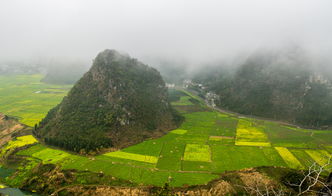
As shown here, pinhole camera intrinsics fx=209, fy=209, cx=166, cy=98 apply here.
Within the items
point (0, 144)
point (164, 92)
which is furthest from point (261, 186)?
point (0, 144)

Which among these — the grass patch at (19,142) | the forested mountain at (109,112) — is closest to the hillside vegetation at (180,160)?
the grass patch at (19,142)

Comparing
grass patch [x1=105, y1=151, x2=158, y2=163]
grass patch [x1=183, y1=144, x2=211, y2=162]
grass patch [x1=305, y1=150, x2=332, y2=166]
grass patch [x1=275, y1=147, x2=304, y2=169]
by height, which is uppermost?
grass patch [x1=305, y1=150, x2=332, y2=166]

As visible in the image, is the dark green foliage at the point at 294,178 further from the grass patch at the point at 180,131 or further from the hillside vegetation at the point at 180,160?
the grass patch at the point at 180,131

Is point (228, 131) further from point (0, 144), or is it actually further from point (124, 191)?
point (0, 144)

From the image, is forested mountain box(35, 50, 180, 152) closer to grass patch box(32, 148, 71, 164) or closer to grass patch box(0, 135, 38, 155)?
grass patch box(32, 148, 71, 164)

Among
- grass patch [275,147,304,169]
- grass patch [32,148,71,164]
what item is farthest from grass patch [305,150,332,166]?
grass patch [32,148,71,164]

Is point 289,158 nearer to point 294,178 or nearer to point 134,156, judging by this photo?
point 294,178

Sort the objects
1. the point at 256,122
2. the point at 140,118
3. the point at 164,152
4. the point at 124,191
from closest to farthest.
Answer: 1. the point at 124,191
2. the point at 164,152
3. the point at 140,118
4. the point at 256,122
